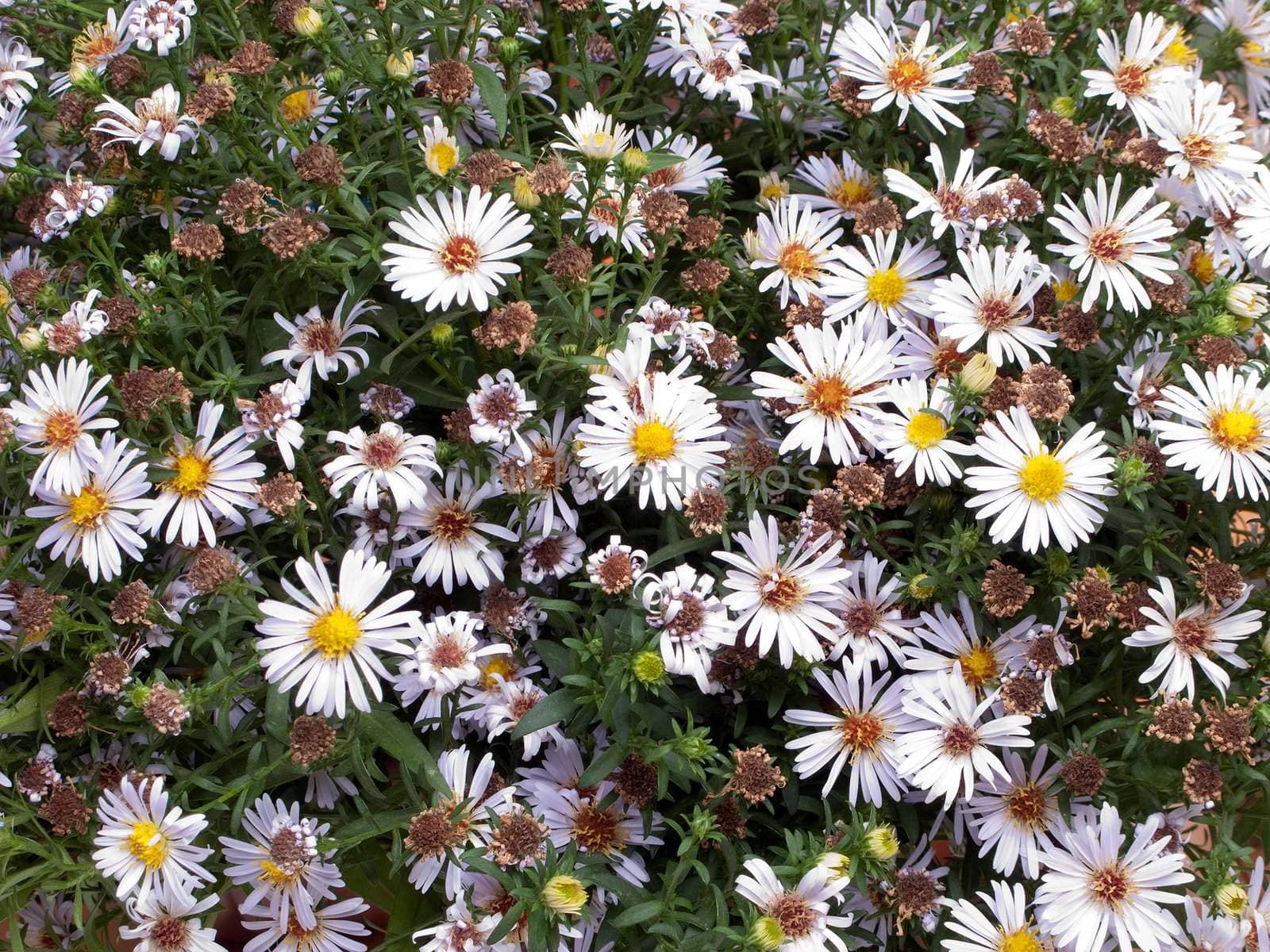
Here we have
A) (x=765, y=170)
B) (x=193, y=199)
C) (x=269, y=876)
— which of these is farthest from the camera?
(x=765, y=170)

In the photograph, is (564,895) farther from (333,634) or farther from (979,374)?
(979,374)

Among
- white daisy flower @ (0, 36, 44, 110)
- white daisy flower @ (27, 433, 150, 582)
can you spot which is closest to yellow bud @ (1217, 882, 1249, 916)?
white daisy flower @ (27, 433, 150, 582)

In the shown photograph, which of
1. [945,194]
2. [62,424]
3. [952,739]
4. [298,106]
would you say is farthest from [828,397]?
[62,424]

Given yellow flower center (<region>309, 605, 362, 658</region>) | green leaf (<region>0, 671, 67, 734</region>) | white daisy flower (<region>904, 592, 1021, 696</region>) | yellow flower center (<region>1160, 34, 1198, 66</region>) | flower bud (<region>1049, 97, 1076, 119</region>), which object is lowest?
green leaf (<region>0, 671, 67, 734</region>)

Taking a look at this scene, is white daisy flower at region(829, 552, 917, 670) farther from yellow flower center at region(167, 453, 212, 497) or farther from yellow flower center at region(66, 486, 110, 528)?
yellow flower center at region(66, 486, 110, 528)

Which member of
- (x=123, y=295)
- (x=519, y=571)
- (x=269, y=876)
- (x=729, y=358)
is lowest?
(x=269, y=876)

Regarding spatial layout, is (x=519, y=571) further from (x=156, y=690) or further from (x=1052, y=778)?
(x=1052, y=778)

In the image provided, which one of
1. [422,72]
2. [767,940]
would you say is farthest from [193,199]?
[767,940]

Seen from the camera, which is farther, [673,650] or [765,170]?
[765,170]
